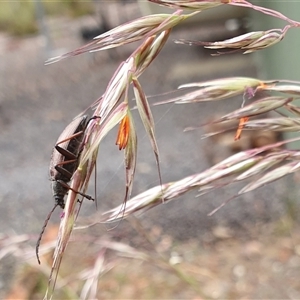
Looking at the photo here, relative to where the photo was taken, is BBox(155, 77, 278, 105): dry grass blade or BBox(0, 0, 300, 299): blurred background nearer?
BBox(155, 77, 278, 105): dry grass blade

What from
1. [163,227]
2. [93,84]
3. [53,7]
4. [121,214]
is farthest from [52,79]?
[121,214]

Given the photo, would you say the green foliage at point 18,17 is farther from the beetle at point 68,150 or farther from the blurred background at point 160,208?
the beetle at point 68,150

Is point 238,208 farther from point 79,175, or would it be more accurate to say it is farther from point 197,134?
point 79,175

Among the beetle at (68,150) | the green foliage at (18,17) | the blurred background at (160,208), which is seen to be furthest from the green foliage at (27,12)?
the beetle at (68,150)

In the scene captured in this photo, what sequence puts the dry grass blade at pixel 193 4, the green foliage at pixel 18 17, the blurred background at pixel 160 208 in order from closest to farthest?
the dry grass blade at pixel 193 4 → the blurred background at pixel 160 208 → the green foliage at pixel 18 17

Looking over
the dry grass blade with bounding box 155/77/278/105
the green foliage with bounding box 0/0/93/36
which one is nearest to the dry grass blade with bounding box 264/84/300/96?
the dry grass blade with bounding box 155/77/278/105

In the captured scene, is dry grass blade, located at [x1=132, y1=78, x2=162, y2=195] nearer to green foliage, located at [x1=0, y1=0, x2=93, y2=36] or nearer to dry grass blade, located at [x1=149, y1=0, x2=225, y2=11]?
dry grass blade, located at [x1=149, y1=0, x2=225, y2=11]

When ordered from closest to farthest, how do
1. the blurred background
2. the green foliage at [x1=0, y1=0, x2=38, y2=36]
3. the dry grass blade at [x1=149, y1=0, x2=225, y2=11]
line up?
the dry grass blade at [x1=149, y1=0, x2=225, y2=11]
the blurred background
the green foliage at [x1=0, y1=0, x2=38, y2=36]

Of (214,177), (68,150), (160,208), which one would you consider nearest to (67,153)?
(68,150)

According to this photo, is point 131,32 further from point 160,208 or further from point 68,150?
point 160,208

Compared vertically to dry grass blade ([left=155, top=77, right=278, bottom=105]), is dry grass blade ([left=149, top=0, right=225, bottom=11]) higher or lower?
higher
